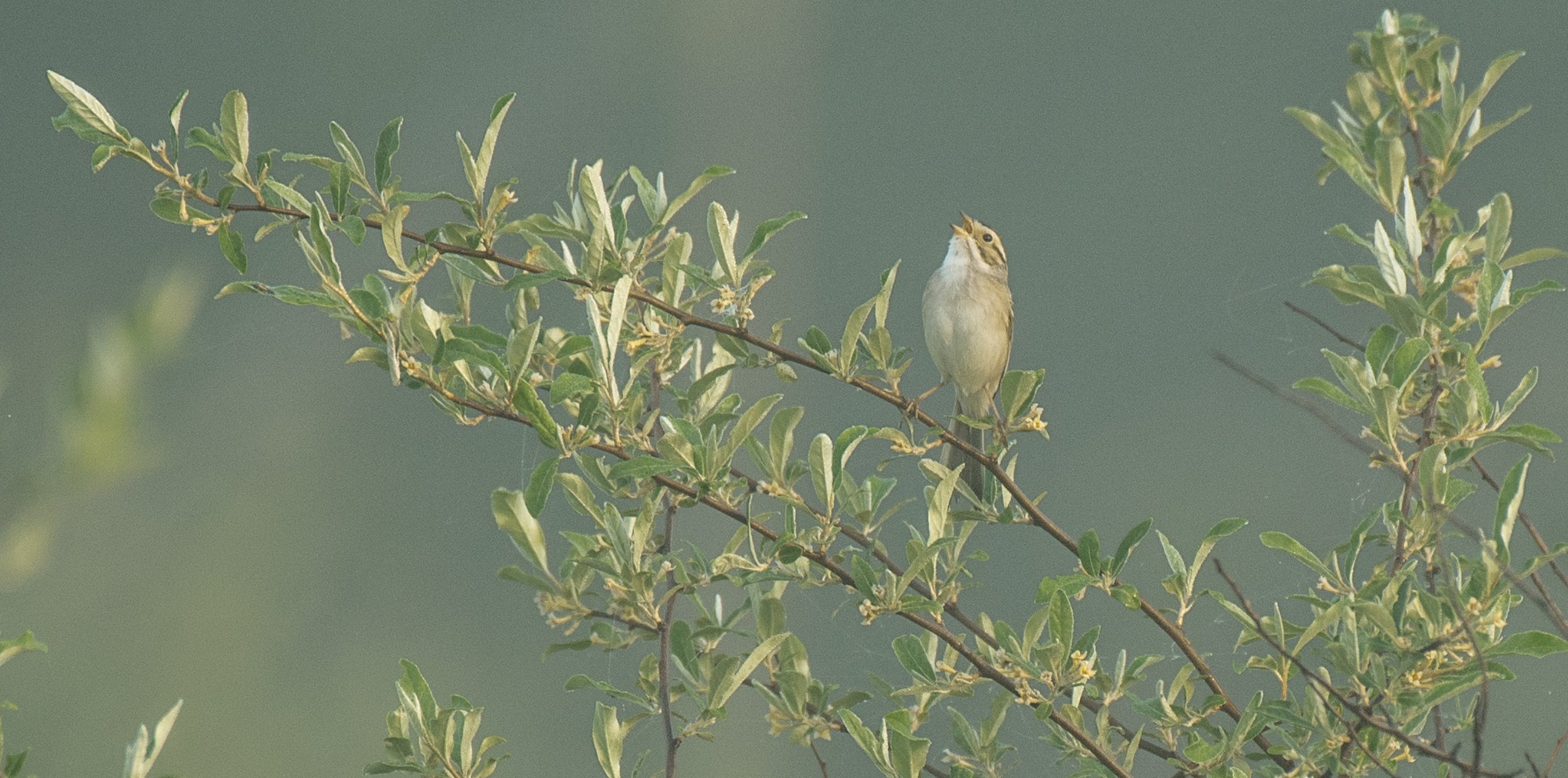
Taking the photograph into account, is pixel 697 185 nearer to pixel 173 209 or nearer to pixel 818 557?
pixel 818 557

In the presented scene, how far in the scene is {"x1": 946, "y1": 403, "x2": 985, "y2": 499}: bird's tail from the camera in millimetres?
2151

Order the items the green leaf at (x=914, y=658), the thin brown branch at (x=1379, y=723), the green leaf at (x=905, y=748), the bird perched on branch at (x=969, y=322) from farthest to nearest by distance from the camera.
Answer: the bird perched on branch at (x=969, y=322)
the green leaf at (x=914, y=658)
the green leaf at (x=905, y=748)
the thin brown branch at (x=1379, y=723)

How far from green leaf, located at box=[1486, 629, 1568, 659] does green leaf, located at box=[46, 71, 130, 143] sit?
1456mm

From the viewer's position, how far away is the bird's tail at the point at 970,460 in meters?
2.15

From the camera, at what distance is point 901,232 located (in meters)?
8.11

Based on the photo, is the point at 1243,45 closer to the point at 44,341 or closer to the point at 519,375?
the point at 44,341

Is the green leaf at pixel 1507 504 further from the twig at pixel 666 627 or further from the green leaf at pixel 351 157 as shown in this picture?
the green leaf at pixel 351 157

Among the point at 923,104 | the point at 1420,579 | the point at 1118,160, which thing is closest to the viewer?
the point at 1420,579

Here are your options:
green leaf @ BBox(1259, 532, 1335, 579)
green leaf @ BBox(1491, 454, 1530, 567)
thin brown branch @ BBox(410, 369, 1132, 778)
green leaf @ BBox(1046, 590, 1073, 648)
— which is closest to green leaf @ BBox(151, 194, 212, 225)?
thin brown branch @ BBox(410, 369, 1132, 778)

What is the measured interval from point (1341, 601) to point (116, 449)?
55.2 inches

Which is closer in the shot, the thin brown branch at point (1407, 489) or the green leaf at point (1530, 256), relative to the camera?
the thin brown branch at point (1407, 489)

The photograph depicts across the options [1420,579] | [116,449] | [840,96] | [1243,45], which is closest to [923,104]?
[840,96]

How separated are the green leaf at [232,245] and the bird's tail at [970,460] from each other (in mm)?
940

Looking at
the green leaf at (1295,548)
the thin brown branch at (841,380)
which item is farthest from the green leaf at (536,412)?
the green leaf at (1295,548)
